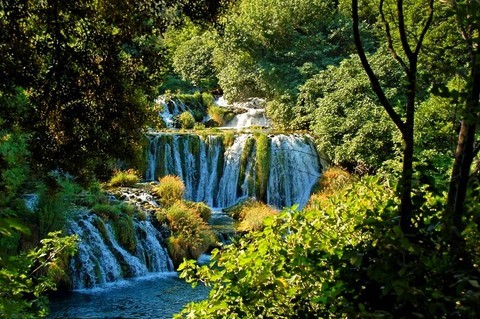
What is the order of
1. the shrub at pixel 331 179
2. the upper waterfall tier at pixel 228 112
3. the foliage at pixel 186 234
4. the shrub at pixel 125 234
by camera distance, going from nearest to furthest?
the shrub at pixel 125 234, the foliage at pixel 186 234, the shrub at pixel 331 179, the upper waterfall tier at pixel 228 112

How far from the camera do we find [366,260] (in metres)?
2.14

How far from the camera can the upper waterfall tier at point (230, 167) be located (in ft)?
58.5

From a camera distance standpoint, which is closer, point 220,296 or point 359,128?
point 220,296

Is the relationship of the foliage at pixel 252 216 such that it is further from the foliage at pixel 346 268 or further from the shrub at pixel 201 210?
the foliage at pixel 346 268

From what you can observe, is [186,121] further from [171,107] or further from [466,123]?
[466,123]

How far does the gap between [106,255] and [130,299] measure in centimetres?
169

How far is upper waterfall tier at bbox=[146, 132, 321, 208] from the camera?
17844 mm

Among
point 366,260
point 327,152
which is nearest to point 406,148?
point 366,260

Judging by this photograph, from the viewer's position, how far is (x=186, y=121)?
22.8 metres

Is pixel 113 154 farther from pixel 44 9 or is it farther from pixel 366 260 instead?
pixel 366 260

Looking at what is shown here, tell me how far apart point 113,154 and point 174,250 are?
274 inches

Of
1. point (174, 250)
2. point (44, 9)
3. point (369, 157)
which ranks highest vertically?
point (44, 9)

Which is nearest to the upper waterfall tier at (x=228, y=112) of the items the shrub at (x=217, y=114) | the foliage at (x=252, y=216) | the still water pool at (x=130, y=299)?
the shrub at (x=217, y=114)

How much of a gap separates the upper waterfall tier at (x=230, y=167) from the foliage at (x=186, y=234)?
175 inches
